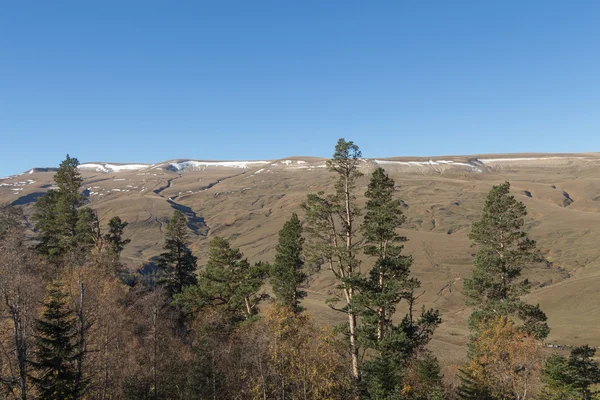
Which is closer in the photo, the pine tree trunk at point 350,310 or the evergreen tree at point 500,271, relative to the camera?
the pine tree trunk at point 350,310

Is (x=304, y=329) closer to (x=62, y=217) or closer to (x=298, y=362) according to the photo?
(x=298, y=362)

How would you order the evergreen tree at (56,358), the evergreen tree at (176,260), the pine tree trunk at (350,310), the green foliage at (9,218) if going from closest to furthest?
1. the evergreen tree at (56,358)
2. the pine tree trunk at (350,310)
3. the evergreen tree at (176,260)
4. the green foliage at (9,218)

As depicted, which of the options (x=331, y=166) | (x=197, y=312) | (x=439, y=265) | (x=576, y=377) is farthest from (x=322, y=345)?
(x=439, y=265)

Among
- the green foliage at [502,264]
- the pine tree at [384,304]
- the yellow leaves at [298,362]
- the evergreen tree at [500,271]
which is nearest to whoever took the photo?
the pine tree at [384,304]

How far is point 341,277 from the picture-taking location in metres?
22.9

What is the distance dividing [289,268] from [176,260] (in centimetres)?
1746

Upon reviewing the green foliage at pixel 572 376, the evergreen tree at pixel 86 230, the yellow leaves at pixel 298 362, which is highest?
the evergreen tree at pixel 86 230

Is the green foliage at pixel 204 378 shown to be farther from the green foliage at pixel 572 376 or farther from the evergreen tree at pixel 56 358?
the green foliage at pixel 572 376

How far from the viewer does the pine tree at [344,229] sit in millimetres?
22344

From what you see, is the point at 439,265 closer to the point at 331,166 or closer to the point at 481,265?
the point at 481,265

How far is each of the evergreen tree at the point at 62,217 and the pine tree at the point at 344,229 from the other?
33291 mm

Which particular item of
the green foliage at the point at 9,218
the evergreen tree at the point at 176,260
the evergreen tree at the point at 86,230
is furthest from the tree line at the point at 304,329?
the green foliage at the point at 9,218

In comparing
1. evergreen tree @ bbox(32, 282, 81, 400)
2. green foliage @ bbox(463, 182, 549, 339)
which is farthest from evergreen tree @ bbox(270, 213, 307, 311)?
evergreen tree @ bbox(32, 282, 81, 400)

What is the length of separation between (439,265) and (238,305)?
6837 inches
